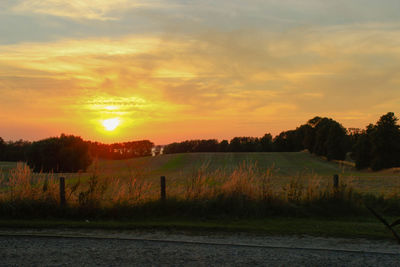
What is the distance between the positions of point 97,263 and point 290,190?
8.41 metres

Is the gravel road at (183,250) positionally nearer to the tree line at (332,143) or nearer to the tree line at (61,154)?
the tree line at (61,154)

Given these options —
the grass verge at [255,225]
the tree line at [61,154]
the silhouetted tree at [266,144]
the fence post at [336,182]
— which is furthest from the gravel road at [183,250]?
the silhouetted tree at [266,144]

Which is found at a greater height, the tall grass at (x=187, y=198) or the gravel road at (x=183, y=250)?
the tall grass at (x=187, y=198)

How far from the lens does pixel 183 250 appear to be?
8.82 m

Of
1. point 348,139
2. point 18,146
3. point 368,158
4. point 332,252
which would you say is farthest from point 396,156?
point 18,146

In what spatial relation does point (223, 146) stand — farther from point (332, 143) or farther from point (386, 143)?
point (386, 143)

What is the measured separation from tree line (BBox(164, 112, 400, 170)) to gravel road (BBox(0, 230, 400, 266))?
2430 inches

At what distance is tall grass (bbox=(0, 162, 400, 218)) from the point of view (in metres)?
13.4

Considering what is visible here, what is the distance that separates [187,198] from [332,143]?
77582mm

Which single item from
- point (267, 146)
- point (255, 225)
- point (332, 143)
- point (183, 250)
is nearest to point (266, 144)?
point (267, 146)

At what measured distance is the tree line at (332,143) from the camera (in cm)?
6569

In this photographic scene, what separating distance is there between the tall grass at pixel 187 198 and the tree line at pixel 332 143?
5676 centimetres

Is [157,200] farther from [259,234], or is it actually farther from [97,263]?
[97,263]

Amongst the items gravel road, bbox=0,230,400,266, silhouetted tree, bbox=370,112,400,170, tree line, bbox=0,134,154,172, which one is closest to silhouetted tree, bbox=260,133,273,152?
silhouetted tree, bbox=370,112,400,170
